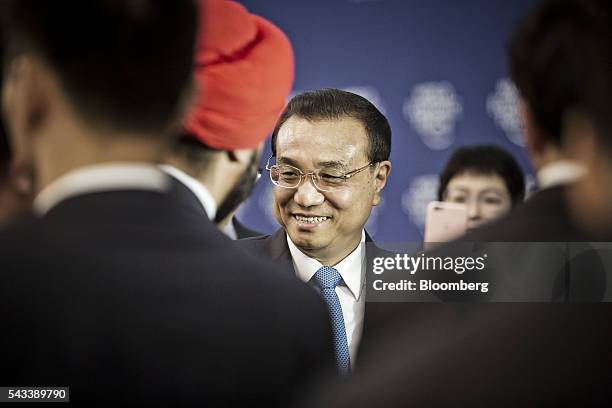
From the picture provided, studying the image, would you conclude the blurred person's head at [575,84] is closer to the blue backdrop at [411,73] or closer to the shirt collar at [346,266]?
the shirt collar at [346,266]

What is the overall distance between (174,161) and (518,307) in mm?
813

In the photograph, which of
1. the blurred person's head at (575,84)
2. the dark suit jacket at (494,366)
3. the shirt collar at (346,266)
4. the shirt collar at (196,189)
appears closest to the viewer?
the dark suit jacket at (494,366)

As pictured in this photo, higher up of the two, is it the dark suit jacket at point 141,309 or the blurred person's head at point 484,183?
the blurred person's head at point 484,183

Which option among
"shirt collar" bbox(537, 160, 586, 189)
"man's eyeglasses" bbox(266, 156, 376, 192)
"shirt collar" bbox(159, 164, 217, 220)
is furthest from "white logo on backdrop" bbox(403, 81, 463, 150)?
"shirt collar" bbox(537, 160, 586, 189)

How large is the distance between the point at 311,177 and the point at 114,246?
3.47 ft

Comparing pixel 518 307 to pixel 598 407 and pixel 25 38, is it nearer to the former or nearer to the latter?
pixel 598 407

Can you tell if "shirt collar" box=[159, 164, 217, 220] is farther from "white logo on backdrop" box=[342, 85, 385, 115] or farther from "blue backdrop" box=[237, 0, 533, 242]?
"white logo on backdrop" box=[342, 85, 385, 115]

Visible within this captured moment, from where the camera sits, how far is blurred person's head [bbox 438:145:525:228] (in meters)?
2.02

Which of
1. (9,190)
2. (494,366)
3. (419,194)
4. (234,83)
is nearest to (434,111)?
(419,194)

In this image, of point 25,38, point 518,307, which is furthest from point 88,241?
point 518,307

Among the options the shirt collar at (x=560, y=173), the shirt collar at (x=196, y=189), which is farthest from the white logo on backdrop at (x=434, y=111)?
the shirt collar at (x=560, y=173)

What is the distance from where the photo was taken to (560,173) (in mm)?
919

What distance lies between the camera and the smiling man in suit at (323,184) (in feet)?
6.23

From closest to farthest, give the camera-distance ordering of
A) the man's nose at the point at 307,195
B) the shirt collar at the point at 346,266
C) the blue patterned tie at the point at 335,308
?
the blue patterned tie at the point at 335,308
the shirt collar at the point at 346,266
the man's nose at the point at 307,195
